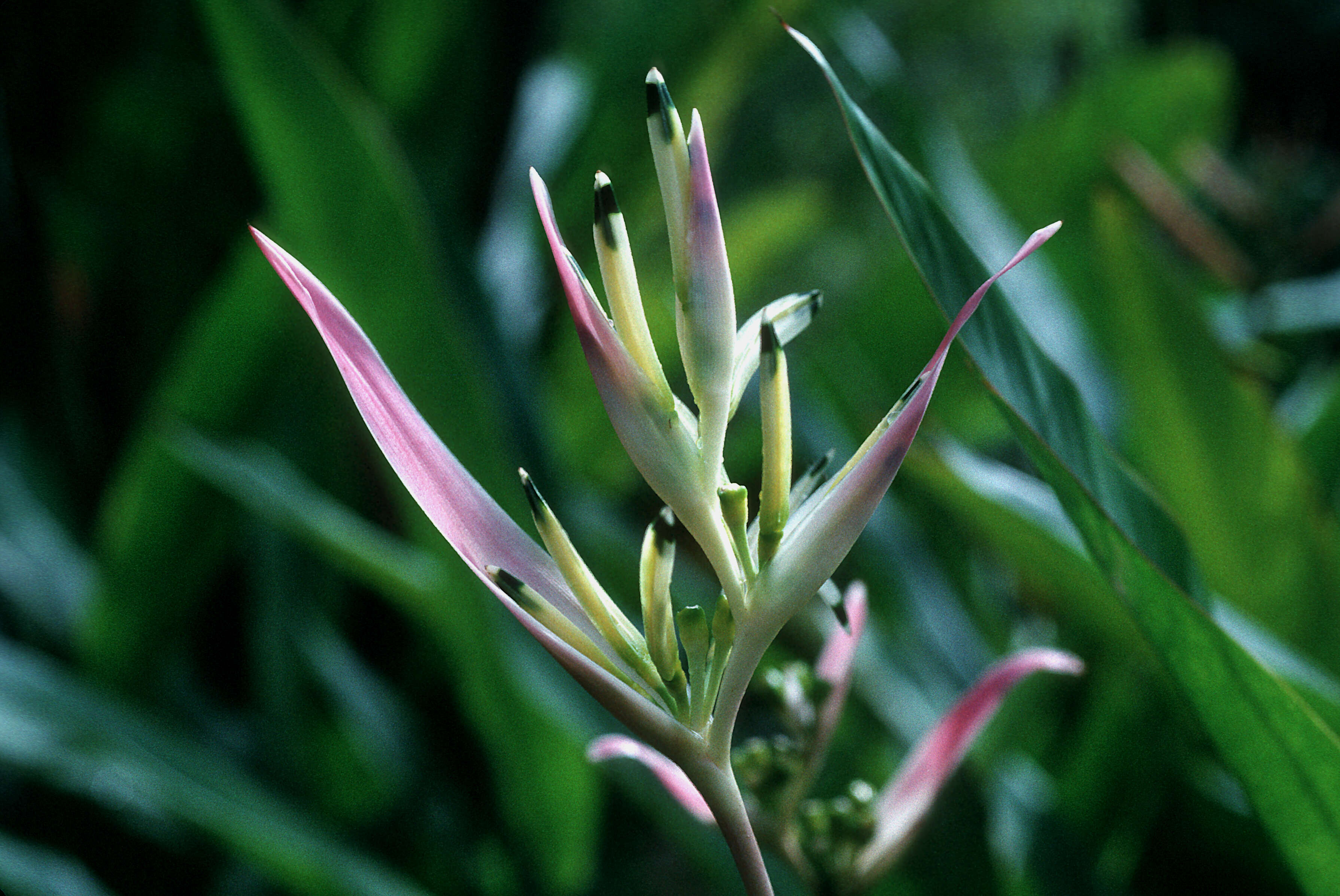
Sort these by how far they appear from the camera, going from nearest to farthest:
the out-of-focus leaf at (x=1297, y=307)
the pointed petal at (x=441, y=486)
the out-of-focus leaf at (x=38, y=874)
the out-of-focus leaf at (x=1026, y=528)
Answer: the pointed petal at (x=441, y=486) < the out-of-focus leaf at (x=1026, y=528) < the out-of-focus leaf at (x=38, y=874) < the out-of-focus leaf at (x=1297, y=307)

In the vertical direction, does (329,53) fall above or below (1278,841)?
above

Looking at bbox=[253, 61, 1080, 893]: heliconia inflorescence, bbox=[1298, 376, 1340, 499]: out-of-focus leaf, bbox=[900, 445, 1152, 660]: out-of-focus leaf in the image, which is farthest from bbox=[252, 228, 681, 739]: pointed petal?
bbox=[1298, 376, 1340, 499]: out-of-focus leaf

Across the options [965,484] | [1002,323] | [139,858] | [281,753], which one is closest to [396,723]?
[281,753]

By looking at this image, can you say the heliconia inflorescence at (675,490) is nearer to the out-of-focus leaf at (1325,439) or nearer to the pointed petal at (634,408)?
the pointed petal at (634,408)

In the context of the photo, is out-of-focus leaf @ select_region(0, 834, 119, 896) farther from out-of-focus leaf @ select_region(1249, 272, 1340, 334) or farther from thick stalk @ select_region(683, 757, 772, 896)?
out-of-focus leaf @ select_region(1249, 272, 1340, 334)

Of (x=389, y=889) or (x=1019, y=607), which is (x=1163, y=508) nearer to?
(x=389, y=889)

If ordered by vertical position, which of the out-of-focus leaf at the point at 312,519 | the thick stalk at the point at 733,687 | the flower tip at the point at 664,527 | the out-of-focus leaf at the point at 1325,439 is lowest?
the out-of-focus leaf at the point at 1325,439

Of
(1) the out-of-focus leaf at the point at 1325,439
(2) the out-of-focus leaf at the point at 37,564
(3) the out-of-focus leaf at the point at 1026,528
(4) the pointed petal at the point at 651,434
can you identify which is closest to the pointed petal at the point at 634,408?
(4) the pointed petal at the point at 651,434
